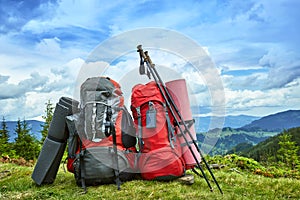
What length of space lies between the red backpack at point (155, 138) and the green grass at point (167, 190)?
222mm

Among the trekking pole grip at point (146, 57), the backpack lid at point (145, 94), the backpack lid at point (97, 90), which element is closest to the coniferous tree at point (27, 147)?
the backpack lid at point (97, 90)

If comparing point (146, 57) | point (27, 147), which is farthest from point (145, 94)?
point (27, 147)

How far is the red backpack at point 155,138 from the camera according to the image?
5.68 meters

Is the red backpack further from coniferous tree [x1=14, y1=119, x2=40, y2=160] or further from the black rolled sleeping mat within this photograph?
coniferous tree [x1=14, y1=119, x2=40, y2=160]

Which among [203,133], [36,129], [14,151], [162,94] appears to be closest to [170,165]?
[203,133]

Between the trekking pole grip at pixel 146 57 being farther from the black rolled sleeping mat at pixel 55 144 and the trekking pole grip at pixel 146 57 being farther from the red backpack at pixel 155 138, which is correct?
the black rolled sleeping mat at pixel 55 144

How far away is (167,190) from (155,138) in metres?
0.93

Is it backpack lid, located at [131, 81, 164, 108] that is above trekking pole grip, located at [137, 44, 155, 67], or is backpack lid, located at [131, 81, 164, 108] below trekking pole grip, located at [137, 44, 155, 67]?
below

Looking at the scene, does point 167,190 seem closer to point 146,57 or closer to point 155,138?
point 155,138

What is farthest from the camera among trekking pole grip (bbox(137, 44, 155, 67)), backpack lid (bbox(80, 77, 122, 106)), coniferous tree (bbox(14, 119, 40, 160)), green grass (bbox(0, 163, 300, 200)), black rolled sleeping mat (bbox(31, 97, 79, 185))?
coniferous tree (bbox(14, 119, 40, 160))

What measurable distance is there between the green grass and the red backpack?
22 cm

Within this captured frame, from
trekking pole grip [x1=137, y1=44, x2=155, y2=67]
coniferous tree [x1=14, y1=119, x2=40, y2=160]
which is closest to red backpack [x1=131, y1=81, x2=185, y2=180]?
trekking pole grip [x1=137, y1=44, x2=155, y2=67]

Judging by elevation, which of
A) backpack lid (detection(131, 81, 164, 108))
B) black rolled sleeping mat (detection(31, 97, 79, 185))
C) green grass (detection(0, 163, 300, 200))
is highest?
backpack lid (detection(131, 81, 164, 108))

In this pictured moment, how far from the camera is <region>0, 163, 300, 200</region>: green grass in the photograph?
5123 mm
